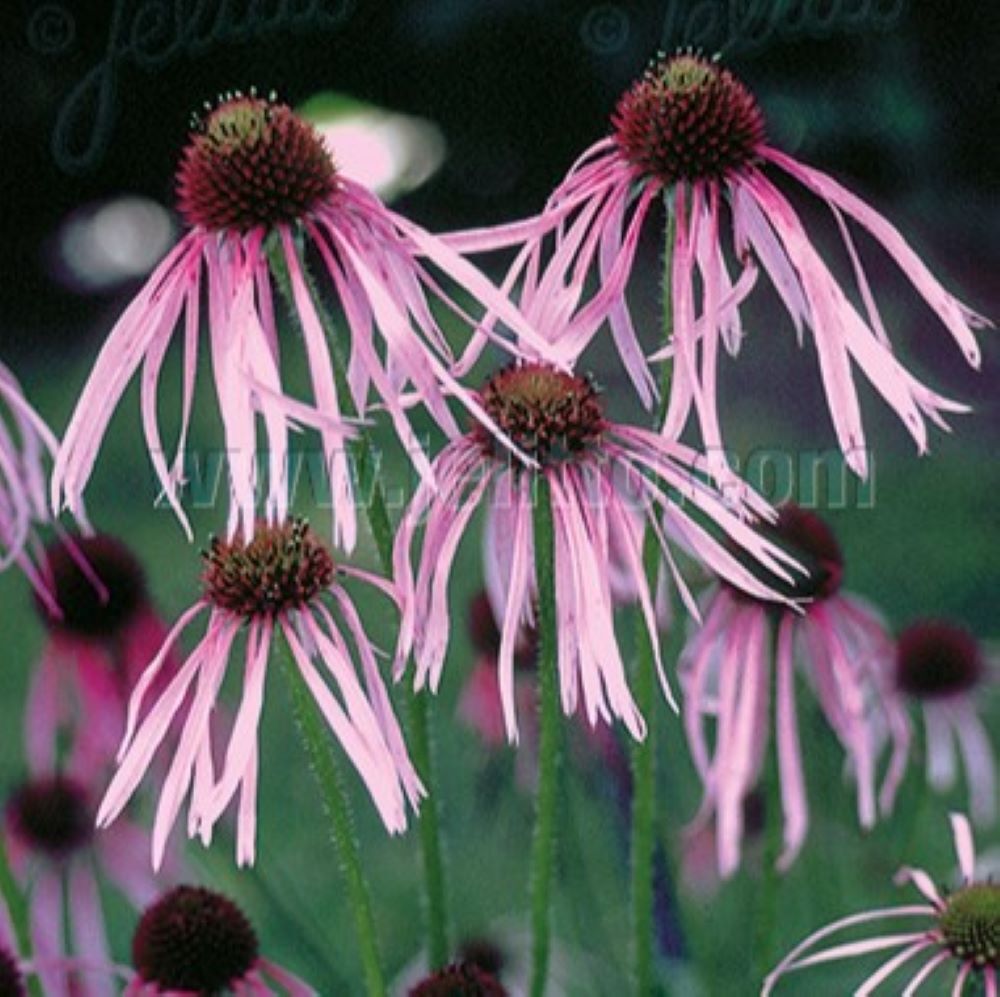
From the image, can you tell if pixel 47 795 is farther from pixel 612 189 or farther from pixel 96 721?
pixel 612 189

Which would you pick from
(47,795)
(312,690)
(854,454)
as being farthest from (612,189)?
(47,795)

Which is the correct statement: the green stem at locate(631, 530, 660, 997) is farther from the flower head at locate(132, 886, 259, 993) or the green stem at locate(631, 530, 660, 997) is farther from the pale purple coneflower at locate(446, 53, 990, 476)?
the flower head at locate(132, 886, 259, 993)

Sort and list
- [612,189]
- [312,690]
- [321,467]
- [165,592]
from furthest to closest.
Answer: [165,592] → [321,467] → [612,189] → [312,690]

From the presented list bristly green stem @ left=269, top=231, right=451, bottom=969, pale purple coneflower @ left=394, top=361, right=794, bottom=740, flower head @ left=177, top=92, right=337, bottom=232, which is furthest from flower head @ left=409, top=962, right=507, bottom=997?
flower head @ left=177, top=92, right=337, bottom=232

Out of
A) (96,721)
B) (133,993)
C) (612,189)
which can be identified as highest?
(612,189)

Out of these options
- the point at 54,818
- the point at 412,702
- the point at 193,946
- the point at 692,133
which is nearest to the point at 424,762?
the point at 412,702

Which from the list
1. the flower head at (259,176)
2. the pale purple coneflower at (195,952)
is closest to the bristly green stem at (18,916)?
the pale purple coneflower at (195,952)

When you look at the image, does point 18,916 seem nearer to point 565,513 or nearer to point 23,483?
point 23,483
